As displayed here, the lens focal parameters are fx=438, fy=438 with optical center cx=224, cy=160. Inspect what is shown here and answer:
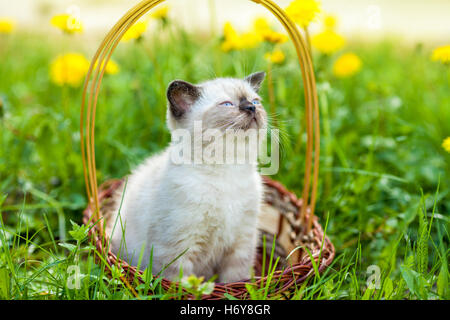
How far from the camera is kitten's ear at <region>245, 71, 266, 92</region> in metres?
2.08

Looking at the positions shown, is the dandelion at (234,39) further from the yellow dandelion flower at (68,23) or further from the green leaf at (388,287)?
the green leaf at (388,287)

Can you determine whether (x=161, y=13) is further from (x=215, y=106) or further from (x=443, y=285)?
(x=443, y=285)

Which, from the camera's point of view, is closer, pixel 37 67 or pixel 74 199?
pixel 74 199

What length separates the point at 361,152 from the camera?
297 cm

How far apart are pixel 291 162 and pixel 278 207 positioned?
1.17ft

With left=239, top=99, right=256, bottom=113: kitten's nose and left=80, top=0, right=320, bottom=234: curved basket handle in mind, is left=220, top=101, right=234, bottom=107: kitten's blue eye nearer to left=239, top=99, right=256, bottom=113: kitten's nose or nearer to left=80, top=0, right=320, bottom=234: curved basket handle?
left=239, top=99, right=256, bottom=113: kitten's nose

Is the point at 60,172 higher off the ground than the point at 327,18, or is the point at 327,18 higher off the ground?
the point at 327,18

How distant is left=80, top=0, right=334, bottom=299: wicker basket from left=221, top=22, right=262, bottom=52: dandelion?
0.63 metres

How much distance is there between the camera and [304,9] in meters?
2.05

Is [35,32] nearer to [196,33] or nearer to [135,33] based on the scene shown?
[196,33]

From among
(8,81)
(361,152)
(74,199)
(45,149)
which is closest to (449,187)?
(361,152)

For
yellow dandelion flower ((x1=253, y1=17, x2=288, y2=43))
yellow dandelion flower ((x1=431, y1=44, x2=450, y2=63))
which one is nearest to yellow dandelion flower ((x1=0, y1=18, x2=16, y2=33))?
yellow dandelion flower ((x1=253, y1=17, x2=288, y2=43))
